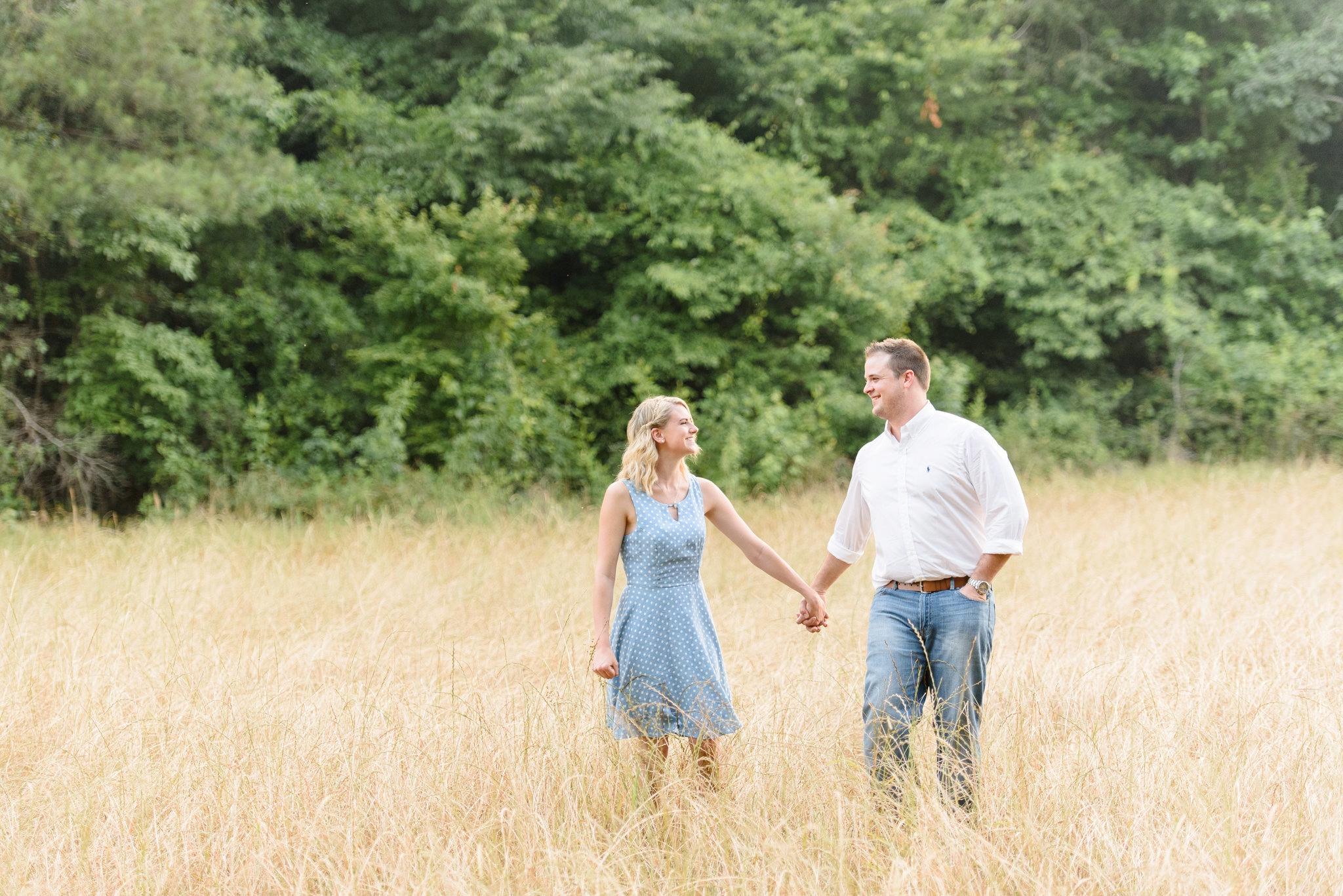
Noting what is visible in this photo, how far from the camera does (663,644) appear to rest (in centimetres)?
366

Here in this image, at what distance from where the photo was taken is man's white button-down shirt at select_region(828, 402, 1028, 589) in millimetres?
3506

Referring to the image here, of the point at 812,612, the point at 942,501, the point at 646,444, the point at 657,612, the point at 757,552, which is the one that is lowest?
the point at 812,612

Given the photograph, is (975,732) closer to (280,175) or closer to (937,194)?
(280,175)

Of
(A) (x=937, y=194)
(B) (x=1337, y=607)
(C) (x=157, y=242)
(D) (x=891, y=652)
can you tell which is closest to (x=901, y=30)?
(A) (x=937, y=194)

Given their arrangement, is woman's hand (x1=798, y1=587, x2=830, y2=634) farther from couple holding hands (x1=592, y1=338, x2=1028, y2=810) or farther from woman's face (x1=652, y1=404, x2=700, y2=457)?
woman's face (x1=652, y1=404, x2=700, y2=457)

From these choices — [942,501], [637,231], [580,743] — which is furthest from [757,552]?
[637,231]

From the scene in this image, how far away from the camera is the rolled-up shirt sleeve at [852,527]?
4.02 meters

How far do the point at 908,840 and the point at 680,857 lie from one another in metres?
0.74

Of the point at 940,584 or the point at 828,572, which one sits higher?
the point at 940,584

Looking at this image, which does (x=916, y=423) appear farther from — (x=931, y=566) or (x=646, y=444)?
(x=646, y=444)

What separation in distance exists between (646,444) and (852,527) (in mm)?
955

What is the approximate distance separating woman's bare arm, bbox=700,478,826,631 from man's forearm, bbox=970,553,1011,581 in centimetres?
71

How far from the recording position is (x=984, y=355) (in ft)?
59.9

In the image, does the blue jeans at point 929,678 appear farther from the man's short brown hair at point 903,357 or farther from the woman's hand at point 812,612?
the man's short brown hair at point 903,357
